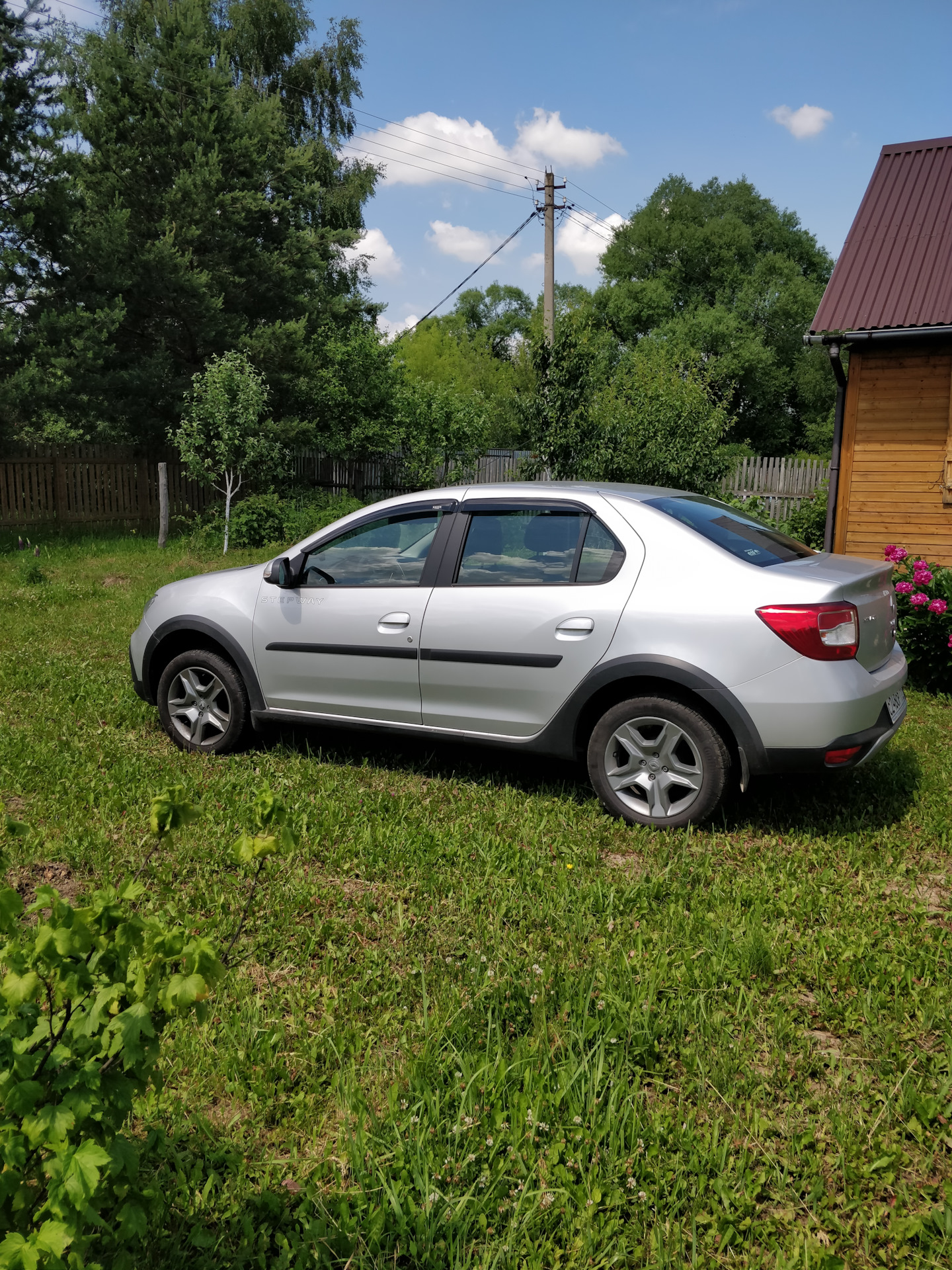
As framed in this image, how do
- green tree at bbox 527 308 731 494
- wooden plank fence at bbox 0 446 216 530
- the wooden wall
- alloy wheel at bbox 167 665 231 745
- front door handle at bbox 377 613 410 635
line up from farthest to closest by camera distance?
1. wooden plank fence at bbox 0 446 216 530
2. green tree at bbox 527 308 731 494
3. the wooden wall
4. alloy wheel at bbox 167 665 231 745
5. front door handle at bbox 377 613 410 635

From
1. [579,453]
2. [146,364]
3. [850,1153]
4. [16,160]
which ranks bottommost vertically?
[850,1153]

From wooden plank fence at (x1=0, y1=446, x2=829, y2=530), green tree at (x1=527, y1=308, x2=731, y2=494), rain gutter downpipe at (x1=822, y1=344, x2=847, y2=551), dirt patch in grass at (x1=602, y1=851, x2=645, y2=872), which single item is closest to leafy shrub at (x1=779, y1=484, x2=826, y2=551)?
rain gutter downpipe at (x1=822, y1=344, x2=847, y2=551)

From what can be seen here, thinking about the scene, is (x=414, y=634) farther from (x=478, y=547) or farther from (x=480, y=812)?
(x=480, y=812)

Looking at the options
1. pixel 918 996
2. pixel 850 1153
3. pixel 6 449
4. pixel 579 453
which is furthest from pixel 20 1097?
pixel 6 449

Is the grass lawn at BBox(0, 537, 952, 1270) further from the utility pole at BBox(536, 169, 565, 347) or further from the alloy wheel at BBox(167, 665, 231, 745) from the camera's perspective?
the utility pole at BBox(536, 169, 565, 347)

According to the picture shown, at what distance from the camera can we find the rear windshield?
4.57m

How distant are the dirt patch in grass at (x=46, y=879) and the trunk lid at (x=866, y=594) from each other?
3.36 metres

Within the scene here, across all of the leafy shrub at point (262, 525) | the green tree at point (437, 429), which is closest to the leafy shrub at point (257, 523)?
the leafy shrub at point (262, 525)

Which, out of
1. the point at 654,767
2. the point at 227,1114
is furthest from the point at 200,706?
the point at 227,1114

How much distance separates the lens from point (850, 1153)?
2398 millimetres

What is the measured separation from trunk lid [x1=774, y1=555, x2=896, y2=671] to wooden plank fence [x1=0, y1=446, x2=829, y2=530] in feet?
34.2

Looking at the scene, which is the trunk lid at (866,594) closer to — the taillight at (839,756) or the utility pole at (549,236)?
the taillight at (839,756)

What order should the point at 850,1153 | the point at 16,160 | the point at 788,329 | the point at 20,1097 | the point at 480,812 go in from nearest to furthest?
the point at 20,1097 → the point at 850,1153 → the point at 480,812 → the point at 16,160 → the point at 788,329

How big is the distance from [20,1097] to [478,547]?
388 cm
